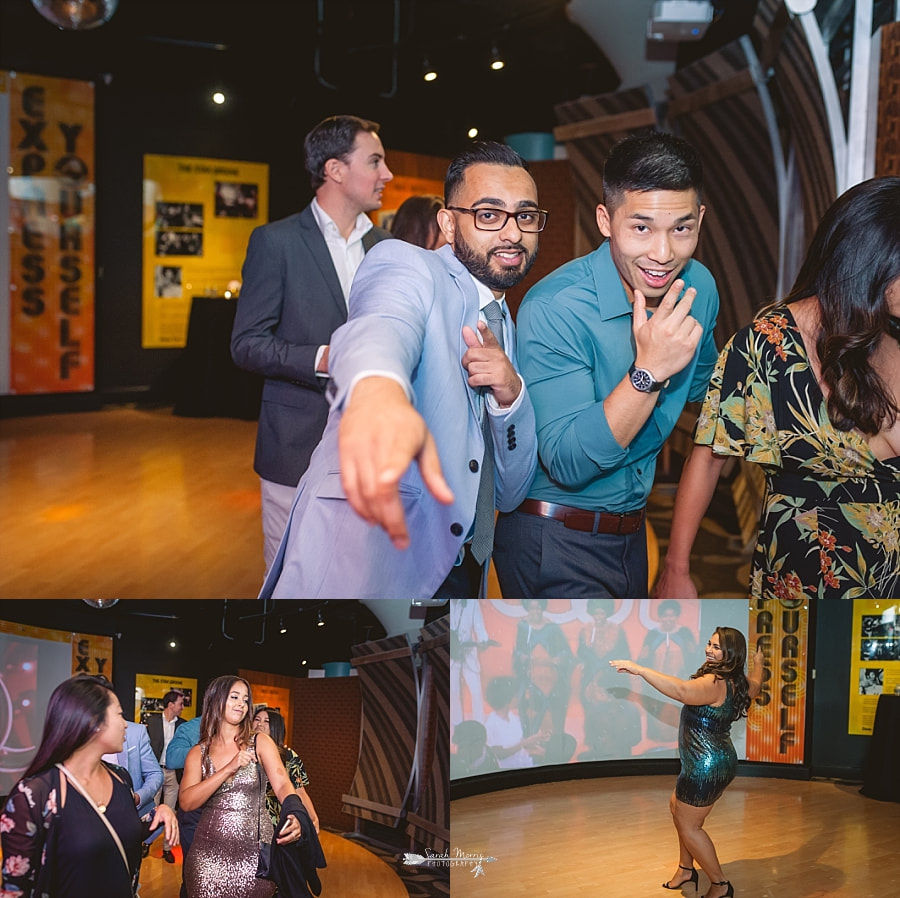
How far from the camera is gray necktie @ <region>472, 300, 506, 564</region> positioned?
2.35 m

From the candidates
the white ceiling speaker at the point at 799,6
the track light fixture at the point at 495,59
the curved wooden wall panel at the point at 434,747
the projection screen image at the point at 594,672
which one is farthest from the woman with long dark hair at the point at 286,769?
the white ceiling speaker at the point at 799,6

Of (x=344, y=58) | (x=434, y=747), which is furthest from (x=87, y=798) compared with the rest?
(x=344, y=58)

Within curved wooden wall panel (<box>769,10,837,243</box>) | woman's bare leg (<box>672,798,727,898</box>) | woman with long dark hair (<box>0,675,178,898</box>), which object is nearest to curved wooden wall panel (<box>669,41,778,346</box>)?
curved wooden wall panel (<box>769,10,837,243</box>)

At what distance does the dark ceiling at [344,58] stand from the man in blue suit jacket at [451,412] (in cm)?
50

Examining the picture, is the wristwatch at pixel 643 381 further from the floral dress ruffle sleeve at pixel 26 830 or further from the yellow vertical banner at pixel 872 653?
the floral dress ruffle sleeve at pixel 26 830

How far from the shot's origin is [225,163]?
11.9 feet

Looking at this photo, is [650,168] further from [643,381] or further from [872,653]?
[872,653]

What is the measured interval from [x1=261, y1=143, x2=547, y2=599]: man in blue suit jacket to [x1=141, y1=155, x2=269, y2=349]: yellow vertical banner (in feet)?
3.92

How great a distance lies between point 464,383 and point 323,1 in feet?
6.30

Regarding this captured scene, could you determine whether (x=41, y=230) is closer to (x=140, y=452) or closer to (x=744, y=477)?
(x=140, y=452)

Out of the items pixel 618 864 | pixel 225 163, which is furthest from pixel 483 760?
pixel 225 163

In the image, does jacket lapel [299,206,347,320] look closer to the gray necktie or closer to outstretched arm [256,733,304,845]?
the gray necktie

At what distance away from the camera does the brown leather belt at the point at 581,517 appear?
2479 millimetres

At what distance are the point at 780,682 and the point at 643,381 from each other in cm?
76
